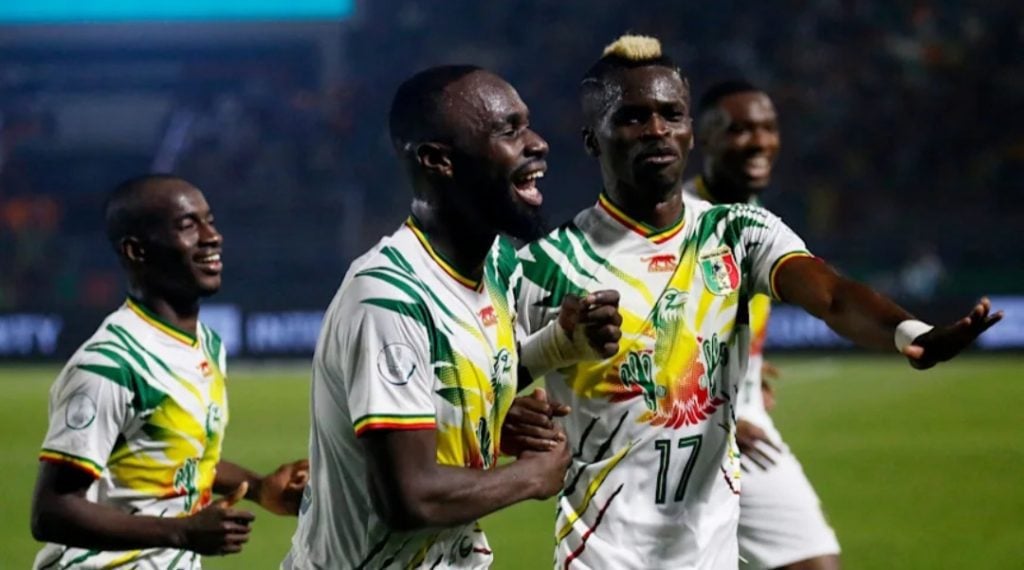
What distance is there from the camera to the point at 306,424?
49.5 feet

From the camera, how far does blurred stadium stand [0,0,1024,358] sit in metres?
21.5

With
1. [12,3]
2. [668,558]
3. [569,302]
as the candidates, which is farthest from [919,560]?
[12,3]

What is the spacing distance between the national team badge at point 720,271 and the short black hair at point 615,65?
587 millimetres

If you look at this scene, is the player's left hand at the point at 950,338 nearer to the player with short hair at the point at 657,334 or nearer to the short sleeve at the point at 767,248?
the player with short hair at the point at 657,334

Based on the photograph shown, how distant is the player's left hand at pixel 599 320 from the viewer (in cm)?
418

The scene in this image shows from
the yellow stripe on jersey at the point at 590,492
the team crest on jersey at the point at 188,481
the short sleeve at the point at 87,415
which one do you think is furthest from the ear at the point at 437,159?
the team crest on jersey at the point at 188,481

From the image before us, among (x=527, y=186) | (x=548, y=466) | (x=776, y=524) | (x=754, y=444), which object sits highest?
(x=527, y=186)

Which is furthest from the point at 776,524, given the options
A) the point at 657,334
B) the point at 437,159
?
the point at 437,159

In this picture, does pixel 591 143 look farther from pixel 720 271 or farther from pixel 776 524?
pixel 776 524

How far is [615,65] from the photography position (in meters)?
5.02

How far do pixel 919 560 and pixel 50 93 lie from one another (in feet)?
70.8

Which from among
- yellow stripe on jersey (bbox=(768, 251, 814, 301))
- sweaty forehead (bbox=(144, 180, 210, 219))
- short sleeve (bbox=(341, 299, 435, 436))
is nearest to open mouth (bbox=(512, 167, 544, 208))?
short sleeve (bbox=(341, 299, 435, 436))

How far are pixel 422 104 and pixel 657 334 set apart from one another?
4.14ft

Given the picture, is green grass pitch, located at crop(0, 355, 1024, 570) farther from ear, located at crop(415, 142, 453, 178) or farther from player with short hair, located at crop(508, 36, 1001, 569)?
ear, located at crop(415, 142, 453, 178)
